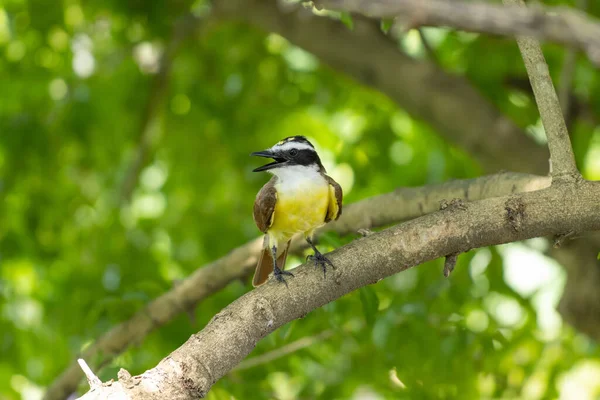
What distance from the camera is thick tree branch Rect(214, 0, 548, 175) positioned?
197 inches

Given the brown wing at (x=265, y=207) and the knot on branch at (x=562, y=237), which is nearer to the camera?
the knot on branch at (x=562, y=237)

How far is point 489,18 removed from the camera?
1185mm

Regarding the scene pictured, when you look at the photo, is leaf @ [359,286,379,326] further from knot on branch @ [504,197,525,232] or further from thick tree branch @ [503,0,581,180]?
thick tree branch @ [503,0,581,180]

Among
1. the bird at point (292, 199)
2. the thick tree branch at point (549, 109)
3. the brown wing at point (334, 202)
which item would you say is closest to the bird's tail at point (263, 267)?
the bird at point (292, 199)

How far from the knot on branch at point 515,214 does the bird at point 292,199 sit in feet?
3.31

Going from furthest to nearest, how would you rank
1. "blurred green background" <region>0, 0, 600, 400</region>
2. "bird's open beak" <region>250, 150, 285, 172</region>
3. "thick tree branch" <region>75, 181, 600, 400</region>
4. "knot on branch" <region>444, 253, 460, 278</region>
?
"blurred green background" <region>0, 0, 600, 400</region>, "bird's open beak" <region>250, 150, 285, 172</region>, "knot on branch" <region>444, 253, 460, 278</region>, "thick tree branch" <region>75, 181, 600, 400</region>

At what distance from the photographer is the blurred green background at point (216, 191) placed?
12.7 feet

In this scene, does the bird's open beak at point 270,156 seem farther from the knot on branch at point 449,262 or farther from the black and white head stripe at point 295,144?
the knot on branch at point 449,262

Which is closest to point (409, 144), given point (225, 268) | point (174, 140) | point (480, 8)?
point (174, 140)

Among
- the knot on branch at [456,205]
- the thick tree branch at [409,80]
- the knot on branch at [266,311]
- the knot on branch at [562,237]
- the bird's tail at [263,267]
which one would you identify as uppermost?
the thick tree branch at [409,80]

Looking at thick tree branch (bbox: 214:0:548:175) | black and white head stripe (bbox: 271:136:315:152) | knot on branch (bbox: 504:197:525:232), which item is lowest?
knot on branch (bbox: 504:197:525:232)

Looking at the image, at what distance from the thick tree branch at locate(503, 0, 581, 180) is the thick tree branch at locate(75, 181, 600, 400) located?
0.09 m

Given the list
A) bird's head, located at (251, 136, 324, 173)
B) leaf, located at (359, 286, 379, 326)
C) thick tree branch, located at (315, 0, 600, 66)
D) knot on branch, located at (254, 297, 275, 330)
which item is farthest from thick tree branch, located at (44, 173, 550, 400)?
thick tree branch, located at (315, 0, 600, 66)

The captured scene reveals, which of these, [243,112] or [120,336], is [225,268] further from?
[243,112]
